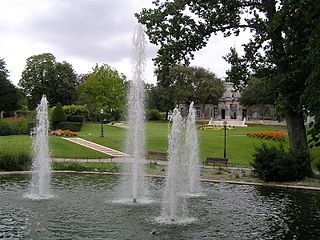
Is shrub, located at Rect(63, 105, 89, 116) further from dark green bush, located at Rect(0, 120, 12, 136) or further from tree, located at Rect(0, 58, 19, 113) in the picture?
tree, located at Rect(0, 58, 19, 113)

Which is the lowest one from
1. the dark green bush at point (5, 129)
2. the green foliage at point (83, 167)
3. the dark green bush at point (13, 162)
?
the green foliage at point (83, 167)

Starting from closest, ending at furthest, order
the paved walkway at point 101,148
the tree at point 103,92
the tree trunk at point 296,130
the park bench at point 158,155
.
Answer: the tree trunk at point 296,130, the park bench at point 158,155, the paved walkway at point 101,148, the tree at point 103,92

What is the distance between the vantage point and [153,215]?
595 inches

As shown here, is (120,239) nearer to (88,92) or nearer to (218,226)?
(218,226)

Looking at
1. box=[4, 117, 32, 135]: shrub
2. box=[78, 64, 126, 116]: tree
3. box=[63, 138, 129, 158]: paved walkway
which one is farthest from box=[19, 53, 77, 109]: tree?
box=[63, 138, 129, 158]: paved walkway

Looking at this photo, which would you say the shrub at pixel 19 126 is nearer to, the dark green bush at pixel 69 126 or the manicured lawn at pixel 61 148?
the dark green bush at pixel 69 126

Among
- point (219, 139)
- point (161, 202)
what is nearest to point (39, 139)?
point (161, 202)

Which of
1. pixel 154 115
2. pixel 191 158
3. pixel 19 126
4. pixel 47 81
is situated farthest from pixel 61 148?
pixel 154 115

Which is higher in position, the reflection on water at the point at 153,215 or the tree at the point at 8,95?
the tree at the point at 8,95

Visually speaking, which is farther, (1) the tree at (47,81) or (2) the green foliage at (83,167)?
(1) the tree at (47,81)

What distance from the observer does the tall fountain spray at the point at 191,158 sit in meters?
21.6

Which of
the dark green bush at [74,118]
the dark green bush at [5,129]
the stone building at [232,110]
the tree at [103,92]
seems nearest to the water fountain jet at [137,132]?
the dark green bush at [5,129]

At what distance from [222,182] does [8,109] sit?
64.8m

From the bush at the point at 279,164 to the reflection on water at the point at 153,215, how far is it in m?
2.36
